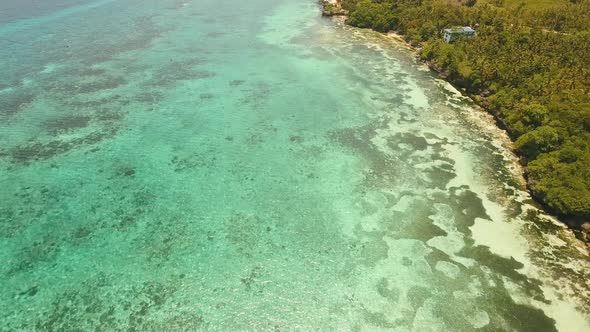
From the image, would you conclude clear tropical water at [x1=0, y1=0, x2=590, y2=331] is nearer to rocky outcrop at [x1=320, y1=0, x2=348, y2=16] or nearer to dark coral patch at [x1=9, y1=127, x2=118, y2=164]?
dark coral patch at [x1=9, y1=127, x2=118, y2=164]

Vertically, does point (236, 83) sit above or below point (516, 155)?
above

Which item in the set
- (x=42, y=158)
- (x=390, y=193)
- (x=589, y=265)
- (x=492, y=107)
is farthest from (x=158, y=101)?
(x=589, y=265)

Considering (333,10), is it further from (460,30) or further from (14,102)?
(14,102)

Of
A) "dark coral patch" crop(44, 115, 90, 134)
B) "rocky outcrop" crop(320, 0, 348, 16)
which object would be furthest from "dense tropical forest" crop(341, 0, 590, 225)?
"dark coral patch" crop(44, 115, 90, 134)

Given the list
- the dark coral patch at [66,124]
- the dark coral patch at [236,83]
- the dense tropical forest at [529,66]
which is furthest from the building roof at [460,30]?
the dark coral patch at [66,124]

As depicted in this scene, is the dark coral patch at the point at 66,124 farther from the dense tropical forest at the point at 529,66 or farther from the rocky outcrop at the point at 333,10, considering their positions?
the rocky outcrop at the point at 333,10

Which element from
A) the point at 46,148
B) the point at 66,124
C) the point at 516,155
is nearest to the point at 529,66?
the point at 516,155
